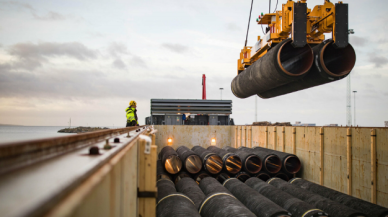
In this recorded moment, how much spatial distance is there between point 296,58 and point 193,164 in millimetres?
5981

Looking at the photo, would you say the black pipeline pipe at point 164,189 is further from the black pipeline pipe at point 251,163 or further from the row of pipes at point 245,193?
the black pipeline pipe at point 251,163

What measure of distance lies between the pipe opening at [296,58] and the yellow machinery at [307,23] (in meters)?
0.39

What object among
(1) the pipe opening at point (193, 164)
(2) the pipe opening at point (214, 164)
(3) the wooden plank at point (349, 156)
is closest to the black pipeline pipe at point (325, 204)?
(3) the wooden plank at point (349, 156)

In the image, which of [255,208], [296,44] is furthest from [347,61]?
[255,208]

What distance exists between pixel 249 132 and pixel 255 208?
9403 mm

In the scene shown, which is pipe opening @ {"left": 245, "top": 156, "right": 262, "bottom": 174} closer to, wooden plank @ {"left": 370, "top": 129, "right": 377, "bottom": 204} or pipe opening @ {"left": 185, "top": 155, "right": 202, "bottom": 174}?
pipe opening @ {"left": 185, "top": 155, "right": 202, "bottom": 174}

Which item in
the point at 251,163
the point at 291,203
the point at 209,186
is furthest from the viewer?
the point at 251,163

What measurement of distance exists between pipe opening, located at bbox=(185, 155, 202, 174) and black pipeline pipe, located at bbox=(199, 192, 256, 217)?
4.87 metres

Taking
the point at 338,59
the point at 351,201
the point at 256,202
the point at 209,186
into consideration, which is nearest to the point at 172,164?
the point at 209,186

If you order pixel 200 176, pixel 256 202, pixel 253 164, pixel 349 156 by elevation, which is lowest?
pixel 200 176

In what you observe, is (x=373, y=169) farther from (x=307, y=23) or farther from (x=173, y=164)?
(x=173, y=164)

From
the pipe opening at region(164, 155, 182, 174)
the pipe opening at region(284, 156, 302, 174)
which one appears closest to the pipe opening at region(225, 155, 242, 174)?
the pipe opening at region(284, 156, 302, 174)

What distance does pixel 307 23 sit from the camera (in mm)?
7375

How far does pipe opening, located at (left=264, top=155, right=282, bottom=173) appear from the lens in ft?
33.6
